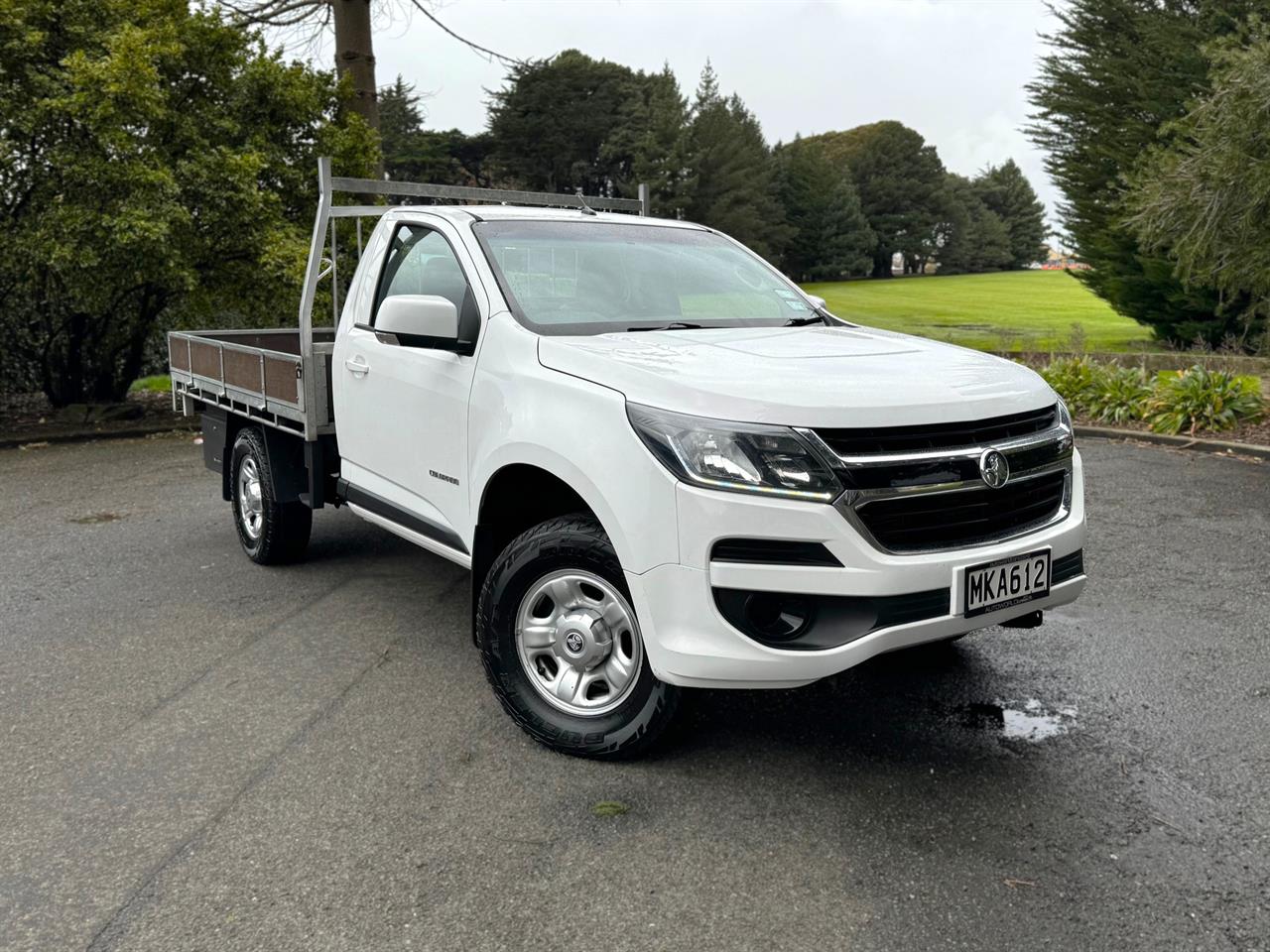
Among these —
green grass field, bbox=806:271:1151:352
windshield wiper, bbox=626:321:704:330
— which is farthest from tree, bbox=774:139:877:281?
windshield wiper, bbox=626:321:704:330

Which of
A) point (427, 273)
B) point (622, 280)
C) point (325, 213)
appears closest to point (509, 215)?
point (427, 273)

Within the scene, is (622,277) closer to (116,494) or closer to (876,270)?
(116,494)

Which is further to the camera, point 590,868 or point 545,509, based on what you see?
point 545,509

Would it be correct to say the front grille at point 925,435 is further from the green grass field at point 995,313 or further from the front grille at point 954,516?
the green grass field at point 995,313

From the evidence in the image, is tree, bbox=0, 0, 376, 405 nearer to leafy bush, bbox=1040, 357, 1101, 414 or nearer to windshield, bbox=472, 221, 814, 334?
windshield, bbox=472, 221, 814, 334

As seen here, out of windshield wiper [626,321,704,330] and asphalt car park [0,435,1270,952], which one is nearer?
asphalt car park [0,435,1270,952]

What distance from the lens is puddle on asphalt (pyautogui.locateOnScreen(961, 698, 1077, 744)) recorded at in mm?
4004

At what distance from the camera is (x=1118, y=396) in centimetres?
1170

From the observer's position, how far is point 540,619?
3840mm

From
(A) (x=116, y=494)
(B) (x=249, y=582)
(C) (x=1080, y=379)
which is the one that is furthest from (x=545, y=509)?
(C) (x=1080, y=379)

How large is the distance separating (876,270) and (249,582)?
8260cm

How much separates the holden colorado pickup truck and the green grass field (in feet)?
34.8

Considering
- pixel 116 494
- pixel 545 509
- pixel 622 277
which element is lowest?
pixel 116 494

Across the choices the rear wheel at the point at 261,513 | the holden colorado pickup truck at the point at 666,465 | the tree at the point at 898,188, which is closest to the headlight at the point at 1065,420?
the holden colorado pickup truck at the point at 666,465
